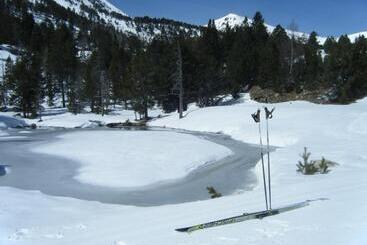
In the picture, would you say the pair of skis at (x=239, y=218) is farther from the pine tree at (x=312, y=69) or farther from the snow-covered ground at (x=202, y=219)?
the pine tree at (x=312, y=69)

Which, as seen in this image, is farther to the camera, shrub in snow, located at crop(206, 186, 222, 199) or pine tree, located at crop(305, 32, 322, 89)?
pine tree, located at crop(305, 32, 322, 89)

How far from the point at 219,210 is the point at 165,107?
54428 millimetres

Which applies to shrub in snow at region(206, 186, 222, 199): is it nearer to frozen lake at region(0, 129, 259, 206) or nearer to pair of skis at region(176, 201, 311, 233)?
frozen lake at region(0, 129, 259, 206)

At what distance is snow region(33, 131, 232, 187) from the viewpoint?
66.9ft

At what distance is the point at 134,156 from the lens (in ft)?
84.9

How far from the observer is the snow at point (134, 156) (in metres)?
20.4

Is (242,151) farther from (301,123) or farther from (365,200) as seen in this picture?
(365,200)

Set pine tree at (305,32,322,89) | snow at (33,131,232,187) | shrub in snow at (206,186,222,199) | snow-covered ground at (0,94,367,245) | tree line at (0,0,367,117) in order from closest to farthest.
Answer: snow-covered ground at (0,94,367,245) < shrub in snow at (206,186,222,199) < snow at (33,131,232,187) < tree line at (0,0,367,117) < pine tree at (305,32,322,89)

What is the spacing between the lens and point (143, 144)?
31.1 metres

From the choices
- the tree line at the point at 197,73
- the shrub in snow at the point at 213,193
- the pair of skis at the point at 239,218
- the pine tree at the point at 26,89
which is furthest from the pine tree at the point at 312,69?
the pair of skis at the point at 239,218

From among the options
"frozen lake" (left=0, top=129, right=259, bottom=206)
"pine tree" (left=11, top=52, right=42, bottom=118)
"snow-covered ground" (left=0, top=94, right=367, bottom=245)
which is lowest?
"frozen lake" (left=0, top=129, right=259, bottom=206)

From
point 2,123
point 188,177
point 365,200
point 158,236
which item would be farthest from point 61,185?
point 2,123

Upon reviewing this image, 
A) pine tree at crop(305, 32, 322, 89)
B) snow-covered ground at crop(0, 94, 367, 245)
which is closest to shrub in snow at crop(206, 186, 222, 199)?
snow-covered ground at crop(0, 94, 367, 245)

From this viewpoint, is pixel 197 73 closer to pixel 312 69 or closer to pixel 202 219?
pixel 312 69
